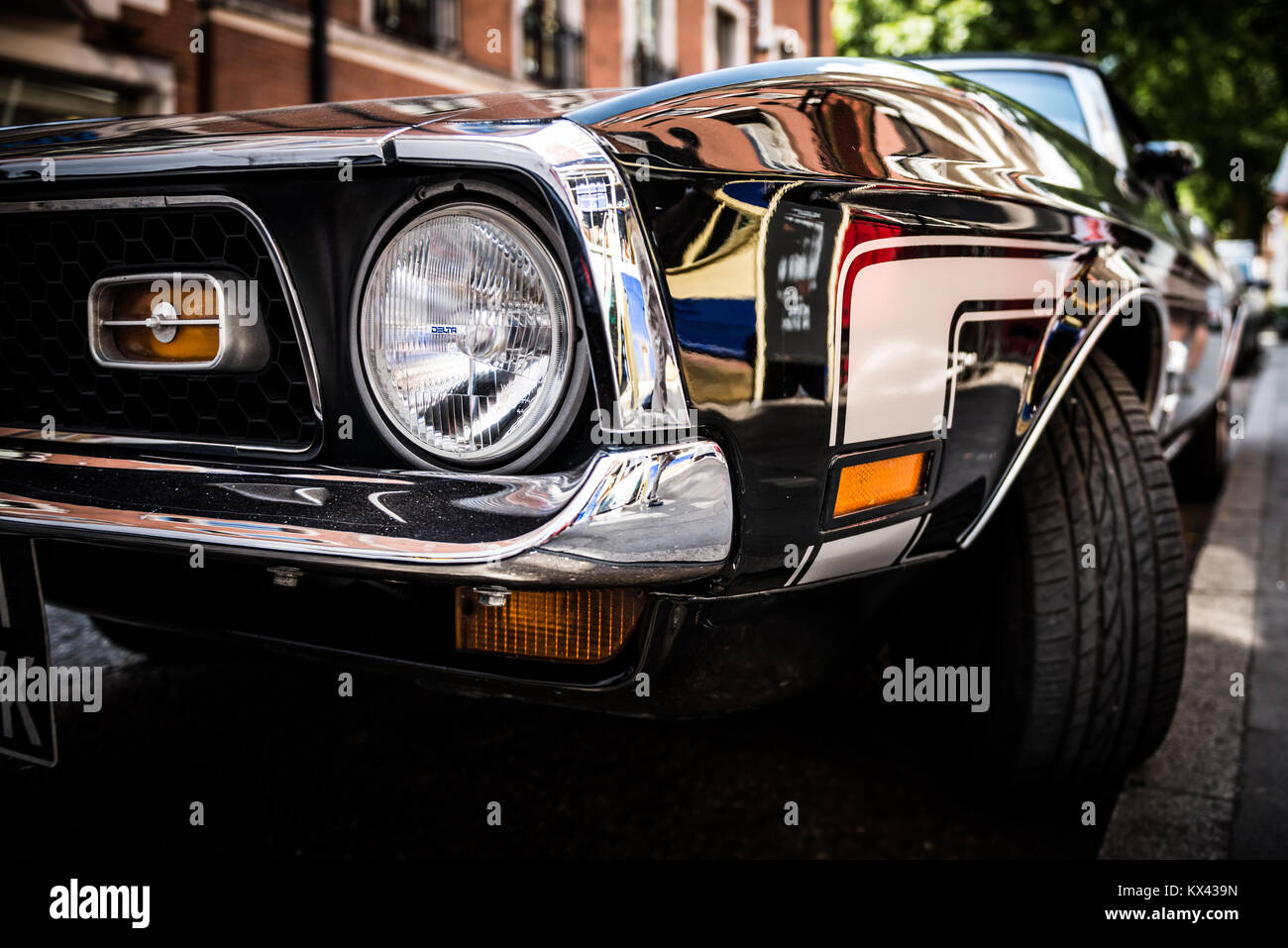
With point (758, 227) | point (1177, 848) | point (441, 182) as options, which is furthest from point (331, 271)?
point (1177, 848)

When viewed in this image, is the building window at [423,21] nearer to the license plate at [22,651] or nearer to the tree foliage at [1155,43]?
the tree foliage at [1155,43]

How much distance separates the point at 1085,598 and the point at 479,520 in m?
1.05

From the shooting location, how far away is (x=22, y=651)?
1.30m

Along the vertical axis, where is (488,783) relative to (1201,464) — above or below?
below

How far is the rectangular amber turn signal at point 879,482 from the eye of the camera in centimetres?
120

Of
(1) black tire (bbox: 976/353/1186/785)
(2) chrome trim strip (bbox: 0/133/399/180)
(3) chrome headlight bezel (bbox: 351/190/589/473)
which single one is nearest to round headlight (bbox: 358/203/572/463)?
(3) chrome headlight bezel (bbox: 351/190/589/473)

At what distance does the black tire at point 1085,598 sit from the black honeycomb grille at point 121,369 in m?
1.11

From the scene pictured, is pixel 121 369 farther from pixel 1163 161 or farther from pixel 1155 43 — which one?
pixel 1155 43

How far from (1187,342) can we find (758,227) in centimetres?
209

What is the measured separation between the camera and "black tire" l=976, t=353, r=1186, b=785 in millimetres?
1609

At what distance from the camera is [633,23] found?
12.8 m

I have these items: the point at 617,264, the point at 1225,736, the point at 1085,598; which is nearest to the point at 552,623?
the point at 617,264

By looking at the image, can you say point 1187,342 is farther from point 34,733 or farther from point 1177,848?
point 34,733

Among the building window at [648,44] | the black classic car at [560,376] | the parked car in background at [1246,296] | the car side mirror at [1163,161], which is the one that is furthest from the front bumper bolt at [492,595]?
Result: the building window at [648,44]
